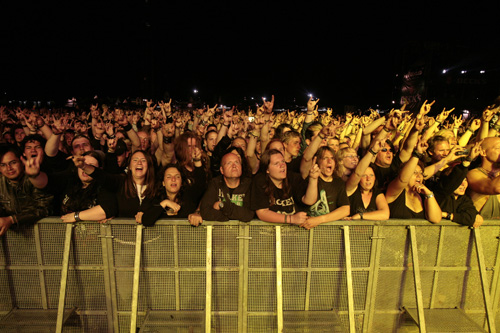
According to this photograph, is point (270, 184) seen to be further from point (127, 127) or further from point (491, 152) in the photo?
point (127, 127)

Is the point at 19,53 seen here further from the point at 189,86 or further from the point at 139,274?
the point at 189,86

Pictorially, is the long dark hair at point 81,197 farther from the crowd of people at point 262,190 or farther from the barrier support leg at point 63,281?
the barrier support leg at point 63,281

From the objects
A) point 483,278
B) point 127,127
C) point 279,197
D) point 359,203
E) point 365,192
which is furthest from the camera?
point 127,127

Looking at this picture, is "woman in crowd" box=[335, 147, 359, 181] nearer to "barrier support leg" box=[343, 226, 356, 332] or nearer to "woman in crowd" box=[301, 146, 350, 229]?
"woman in crowd" box=[301, 146, 350, 229]

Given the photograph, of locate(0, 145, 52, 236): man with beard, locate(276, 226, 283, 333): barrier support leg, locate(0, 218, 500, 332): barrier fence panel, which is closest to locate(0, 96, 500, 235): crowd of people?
locate(0, 145, 52, 236): man with beard

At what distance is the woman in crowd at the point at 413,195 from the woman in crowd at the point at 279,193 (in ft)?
3.28

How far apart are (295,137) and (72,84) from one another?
123 feet

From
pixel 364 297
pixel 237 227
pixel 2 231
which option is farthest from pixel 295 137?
pixel 2 231

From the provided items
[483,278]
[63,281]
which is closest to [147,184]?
[63,281]

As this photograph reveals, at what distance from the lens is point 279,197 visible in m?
3.43

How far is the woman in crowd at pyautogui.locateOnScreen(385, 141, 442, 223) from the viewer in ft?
10.4

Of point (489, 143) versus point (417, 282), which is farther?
point (489, 143)

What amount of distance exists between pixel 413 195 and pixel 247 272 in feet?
7.06

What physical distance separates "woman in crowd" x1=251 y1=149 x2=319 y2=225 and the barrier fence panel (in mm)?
144
